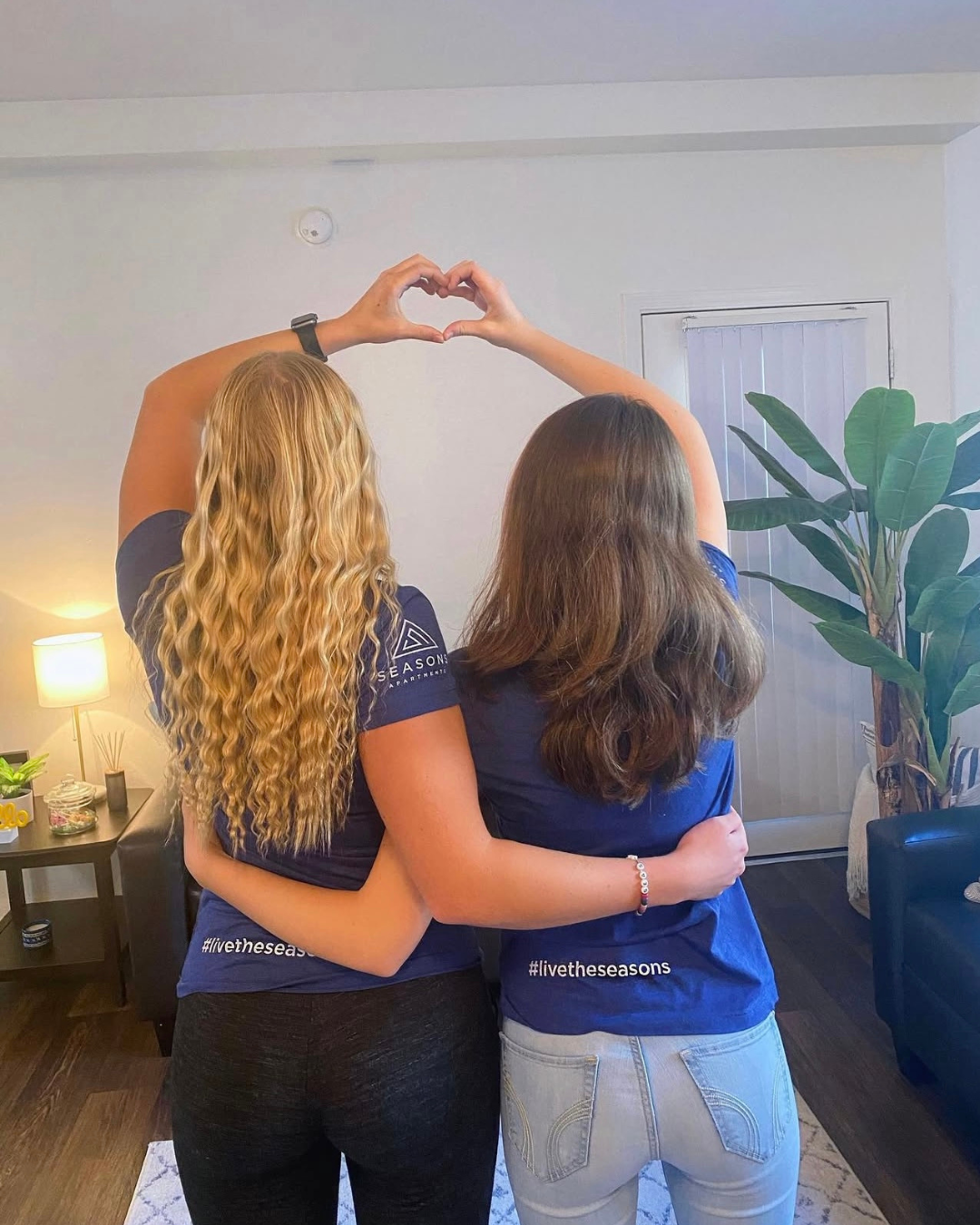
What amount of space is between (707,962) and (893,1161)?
1.53 meters

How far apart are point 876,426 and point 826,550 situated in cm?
47

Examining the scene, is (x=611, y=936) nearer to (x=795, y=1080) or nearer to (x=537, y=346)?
(x=537, y=346)

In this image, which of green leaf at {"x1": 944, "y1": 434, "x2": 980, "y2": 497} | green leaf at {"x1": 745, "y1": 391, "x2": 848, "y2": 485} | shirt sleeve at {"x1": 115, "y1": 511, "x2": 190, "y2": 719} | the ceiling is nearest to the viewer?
shirt sleeve at {"x1": 115, "y1": 511, "x2": 190, "y2": 719}

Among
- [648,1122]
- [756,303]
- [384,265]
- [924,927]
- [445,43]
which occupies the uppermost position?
[445,43]

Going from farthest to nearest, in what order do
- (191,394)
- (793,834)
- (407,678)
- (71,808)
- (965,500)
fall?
(793,834)
(71,808)
(965,500)
(191,394)
(407,678)

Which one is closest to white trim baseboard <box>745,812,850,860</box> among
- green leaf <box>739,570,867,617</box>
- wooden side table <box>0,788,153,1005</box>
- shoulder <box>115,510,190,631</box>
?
green leaf <box>739,570,867,617</box>

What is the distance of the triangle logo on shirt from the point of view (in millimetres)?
917

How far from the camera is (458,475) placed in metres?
3.54

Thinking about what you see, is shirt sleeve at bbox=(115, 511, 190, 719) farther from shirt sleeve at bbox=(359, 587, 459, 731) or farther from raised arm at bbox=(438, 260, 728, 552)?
raised arm at bbox=(438, 260, 728, 552)

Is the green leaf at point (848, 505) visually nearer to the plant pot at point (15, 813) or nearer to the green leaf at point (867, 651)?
the green leaf at point (867, 651)

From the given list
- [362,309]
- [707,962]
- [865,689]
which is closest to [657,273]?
[865,689]

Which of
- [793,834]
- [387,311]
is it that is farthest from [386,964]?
[793,834]

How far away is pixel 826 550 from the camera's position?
307 centimetres

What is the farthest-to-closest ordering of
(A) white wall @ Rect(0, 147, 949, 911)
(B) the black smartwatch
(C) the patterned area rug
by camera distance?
1. (A) white wall @ Rect(0, 147, 949, 911)
2. (C) the patterned area rug
3. (B) the black smartwatch
